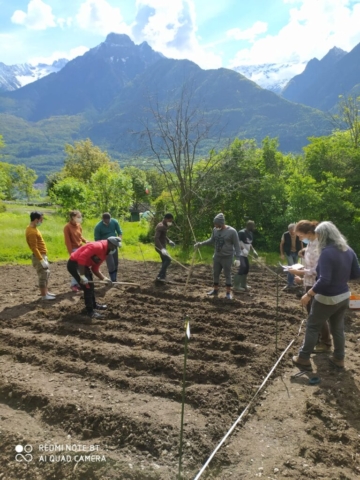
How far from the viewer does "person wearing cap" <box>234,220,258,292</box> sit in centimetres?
803

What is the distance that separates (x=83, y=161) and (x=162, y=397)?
39338 mm

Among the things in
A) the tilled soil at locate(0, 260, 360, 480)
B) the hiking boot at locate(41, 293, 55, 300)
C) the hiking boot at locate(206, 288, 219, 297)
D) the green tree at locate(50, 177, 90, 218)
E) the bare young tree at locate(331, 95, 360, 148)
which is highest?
the bare young tree at locate(331, 95, 360, 148)

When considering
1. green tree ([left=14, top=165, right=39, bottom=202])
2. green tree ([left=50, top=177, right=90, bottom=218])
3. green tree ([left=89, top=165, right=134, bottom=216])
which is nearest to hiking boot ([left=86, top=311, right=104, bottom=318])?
green tree ([left=89, top=165, right=134, bottom=216])

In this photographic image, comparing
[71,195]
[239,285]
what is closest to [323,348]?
[239,285]

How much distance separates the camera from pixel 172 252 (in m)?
13.8

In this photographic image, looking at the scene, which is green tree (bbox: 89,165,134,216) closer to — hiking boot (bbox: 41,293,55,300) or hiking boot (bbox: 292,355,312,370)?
hiking boot (bbox: 41,293,55,300)

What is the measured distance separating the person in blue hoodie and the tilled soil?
0.72 meters

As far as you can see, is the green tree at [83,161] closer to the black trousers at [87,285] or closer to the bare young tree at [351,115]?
the bare young tree at [351,115]

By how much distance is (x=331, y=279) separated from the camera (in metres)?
4.24


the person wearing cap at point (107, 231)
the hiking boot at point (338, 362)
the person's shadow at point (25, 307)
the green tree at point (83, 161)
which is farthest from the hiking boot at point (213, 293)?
the green tree at point (83, 161)

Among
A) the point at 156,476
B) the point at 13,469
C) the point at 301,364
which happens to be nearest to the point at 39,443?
the point at 13,469

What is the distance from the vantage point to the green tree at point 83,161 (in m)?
39.3

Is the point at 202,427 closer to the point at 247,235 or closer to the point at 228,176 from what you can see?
the point at 247,235

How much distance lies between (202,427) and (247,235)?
17.3ft
